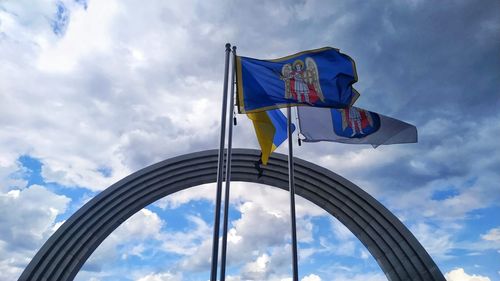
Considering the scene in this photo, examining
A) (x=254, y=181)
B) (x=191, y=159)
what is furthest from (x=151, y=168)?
(x=254, y=181)

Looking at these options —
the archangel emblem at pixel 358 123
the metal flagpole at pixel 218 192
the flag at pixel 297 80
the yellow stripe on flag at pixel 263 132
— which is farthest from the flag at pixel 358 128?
the metal flagpole at pixel 218 192

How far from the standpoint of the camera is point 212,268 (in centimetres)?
989

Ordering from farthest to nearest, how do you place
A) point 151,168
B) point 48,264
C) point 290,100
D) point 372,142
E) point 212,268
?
point 151,168 → point 48,264 → point 372,142 → point 290,100 → point 212,268

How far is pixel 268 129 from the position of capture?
13180 mm

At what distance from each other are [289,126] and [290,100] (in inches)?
40.1

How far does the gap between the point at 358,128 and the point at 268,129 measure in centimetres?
341

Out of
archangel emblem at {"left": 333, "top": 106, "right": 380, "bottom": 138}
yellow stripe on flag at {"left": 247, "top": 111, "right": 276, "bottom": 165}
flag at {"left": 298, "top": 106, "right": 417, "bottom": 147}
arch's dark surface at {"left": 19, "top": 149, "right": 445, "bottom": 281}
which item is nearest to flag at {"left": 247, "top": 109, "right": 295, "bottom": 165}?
yellow stripe on flag at {"left": 247, "top": 111, "right": 276, "bottom": 165}

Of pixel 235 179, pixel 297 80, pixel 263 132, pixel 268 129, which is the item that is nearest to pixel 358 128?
pixel 297 80

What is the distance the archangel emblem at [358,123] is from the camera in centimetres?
1408

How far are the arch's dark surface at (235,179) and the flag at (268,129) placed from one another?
43.0 feet

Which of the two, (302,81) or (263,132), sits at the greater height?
(302,81)

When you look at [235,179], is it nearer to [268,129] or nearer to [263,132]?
[268,129]

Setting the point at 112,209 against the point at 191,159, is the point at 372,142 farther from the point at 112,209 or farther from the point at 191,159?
the point at 112,209

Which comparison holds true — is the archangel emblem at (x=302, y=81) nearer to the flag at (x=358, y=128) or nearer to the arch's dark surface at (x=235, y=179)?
the flag at (x=358, y=128)
